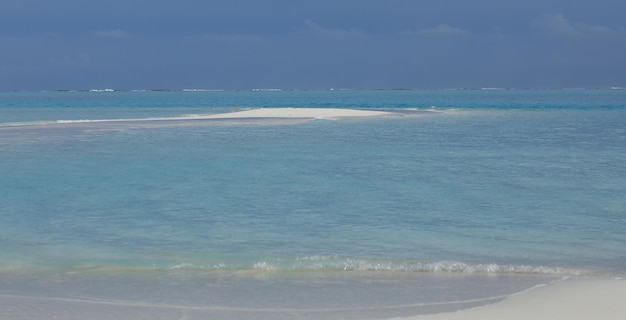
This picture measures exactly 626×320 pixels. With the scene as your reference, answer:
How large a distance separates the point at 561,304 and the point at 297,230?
432 cm

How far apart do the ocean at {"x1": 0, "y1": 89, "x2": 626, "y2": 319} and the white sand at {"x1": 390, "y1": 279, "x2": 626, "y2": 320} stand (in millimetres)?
269

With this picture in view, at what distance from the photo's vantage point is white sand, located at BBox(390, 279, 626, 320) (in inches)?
275

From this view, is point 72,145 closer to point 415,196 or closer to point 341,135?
point 341,135

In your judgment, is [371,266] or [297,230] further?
[297,230]

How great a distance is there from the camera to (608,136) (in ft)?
88.2

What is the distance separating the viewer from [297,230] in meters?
11.0

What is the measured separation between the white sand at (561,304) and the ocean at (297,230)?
0.27 meters

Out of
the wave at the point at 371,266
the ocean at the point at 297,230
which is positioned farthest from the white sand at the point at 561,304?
the wave at the point at 371,266

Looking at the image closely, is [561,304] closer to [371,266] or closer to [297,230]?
[371,266]

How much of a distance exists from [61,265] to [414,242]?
4.20m

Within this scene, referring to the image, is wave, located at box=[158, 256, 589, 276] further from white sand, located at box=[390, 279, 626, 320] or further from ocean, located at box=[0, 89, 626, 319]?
white sand, located at box=[390, 279, 626, 320]

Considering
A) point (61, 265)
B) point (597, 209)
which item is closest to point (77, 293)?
point (61, 265)

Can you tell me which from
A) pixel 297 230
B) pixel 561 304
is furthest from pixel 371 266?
pixel 561 304

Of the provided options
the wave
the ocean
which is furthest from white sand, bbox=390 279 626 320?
the wave
